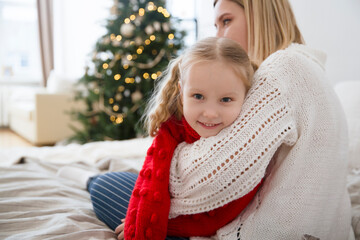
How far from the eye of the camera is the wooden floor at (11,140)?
4.09 m

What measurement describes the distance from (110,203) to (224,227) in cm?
38

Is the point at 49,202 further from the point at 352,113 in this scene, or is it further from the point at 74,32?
the point at 74,32

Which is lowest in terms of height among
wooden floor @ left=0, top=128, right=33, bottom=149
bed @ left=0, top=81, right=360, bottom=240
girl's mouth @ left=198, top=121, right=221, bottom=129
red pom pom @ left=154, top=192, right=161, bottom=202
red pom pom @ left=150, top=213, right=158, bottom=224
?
wooden floor @ left=0, top=128, right=33, bottom=149

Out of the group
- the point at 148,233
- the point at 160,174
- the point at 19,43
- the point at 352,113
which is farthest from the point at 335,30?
the point at 19,43

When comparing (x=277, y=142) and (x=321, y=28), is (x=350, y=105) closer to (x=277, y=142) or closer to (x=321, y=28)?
(x=321, y=28)

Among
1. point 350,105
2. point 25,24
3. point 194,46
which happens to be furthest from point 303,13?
point 25,24

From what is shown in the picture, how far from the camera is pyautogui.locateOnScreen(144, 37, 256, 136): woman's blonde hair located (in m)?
0.81

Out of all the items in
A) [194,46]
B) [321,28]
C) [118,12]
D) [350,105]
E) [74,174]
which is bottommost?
[74,174]

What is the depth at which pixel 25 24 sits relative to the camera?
629 cm

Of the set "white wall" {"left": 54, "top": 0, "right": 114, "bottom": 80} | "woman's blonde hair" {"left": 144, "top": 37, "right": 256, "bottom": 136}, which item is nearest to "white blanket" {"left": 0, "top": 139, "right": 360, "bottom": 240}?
"woman's blonde hair" {"left": 144, "top": 37, "right": 256, "bottom": 136}

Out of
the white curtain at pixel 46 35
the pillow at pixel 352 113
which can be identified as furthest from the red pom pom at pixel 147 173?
the white curtain at pixel 46 35

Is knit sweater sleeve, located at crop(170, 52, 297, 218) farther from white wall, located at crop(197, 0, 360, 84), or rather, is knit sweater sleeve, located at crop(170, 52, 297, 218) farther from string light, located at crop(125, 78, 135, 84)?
string light, located at crop(125, 78, 135, 84)

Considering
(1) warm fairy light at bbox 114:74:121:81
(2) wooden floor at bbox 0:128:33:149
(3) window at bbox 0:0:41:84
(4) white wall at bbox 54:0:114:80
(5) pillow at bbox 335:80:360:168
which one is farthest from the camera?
(3) window at bbox 0:0:41:84

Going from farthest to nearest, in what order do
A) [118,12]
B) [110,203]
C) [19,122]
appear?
[19,122] < [118,12] < [110,203]
